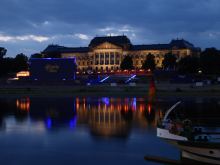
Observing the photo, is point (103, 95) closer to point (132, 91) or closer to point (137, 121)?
point (132, 91)

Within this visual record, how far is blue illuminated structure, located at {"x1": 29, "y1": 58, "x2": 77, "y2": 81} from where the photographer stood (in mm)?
96188

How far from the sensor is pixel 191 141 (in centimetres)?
1703

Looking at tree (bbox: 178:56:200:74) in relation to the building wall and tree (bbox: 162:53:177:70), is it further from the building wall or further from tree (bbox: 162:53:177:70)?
the building wall

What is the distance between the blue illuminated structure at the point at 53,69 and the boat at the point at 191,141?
7783cm

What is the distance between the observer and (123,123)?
3225 centimetres

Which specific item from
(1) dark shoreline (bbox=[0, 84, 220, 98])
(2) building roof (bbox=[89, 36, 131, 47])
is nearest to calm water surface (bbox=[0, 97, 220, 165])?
(1) dark shoreline (bbox=[0, 84, 220, 98])

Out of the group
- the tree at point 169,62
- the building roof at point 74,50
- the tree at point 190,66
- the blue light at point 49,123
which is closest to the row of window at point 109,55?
the building roof at point 74,50

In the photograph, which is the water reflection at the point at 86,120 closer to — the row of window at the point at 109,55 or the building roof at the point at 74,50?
the row of window at the point at 109,55

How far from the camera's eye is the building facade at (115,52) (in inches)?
6939

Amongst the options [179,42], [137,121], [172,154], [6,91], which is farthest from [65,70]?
[179,42]

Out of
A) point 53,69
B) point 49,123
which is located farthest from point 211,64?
point 49,123

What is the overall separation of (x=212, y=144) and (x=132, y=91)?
185 ft

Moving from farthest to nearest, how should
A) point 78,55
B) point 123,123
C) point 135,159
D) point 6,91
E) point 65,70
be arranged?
point 78,55 → point 65,70 → point 6,91 → point 123,123 → point 135,159

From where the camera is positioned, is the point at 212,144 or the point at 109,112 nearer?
the point at 212,144
